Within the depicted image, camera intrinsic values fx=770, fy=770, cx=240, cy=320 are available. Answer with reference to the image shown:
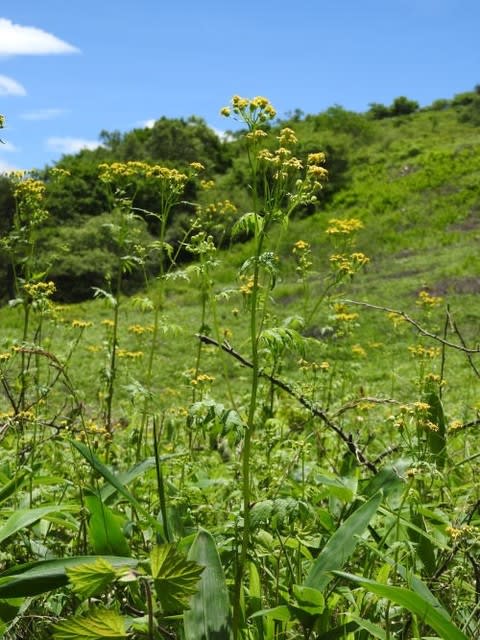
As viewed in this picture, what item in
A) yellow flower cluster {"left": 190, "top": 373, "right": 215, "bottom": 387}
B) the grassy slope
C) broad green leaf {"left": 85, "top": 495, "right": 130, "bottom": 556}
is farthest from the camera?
the grassy slope

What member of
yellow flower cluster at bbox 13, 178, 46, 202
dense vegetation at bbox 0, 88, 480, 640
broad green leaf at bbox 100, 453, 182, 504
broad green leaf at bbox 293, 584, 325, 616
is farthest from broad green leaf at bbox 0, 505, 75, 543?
yellow flower cluster at bbox 13, 178, 46, 202

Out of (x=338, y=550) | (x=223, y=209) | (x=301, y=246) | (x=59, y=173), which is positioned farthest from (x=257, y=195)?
(x=59, y=173)

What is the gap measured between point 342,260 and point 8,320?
17701mm

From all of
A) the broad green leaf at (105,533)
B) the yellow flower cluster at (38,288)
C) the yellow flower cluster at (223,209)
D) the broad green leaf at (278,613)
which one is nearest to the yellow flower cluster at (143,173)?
the yellow flower cluster at (223,209)

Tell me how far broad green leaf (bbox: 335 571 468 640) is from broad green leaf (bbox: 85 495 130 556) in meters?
0.63

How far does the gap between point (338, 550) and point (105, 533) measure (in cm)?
56

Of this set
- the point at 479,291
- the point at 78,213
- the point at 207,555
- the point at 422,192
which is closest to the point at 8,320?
the point at 479,291

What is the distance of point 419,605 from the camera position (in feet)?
4.93

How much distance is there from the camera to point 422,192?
34.9m

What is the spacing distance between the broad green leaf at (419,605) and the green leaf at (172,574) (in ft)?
1.21

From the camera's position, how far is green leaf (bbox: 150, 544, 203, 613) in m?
1.28

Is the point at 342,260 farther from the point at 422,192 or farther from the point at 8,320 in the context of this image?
the point at 422,192

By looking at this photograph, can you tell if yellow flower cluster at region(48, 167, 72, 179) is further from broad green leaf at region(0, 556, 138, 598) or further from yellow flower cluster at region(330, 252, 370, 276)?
broad green leaf at region(0, 556, 138, 598)

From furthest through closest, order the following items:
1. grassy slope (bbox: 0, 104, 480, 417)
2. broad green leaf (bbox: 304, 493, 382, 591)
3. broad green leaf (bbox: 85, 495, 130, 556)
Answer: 1. grassy slope (bbox: 0, 104, 480, 417)
2. broad green leaf (bbox: 85, 495, 130, 556)
3. broad green leaf (bbox: 304, 493, 382, 591)
